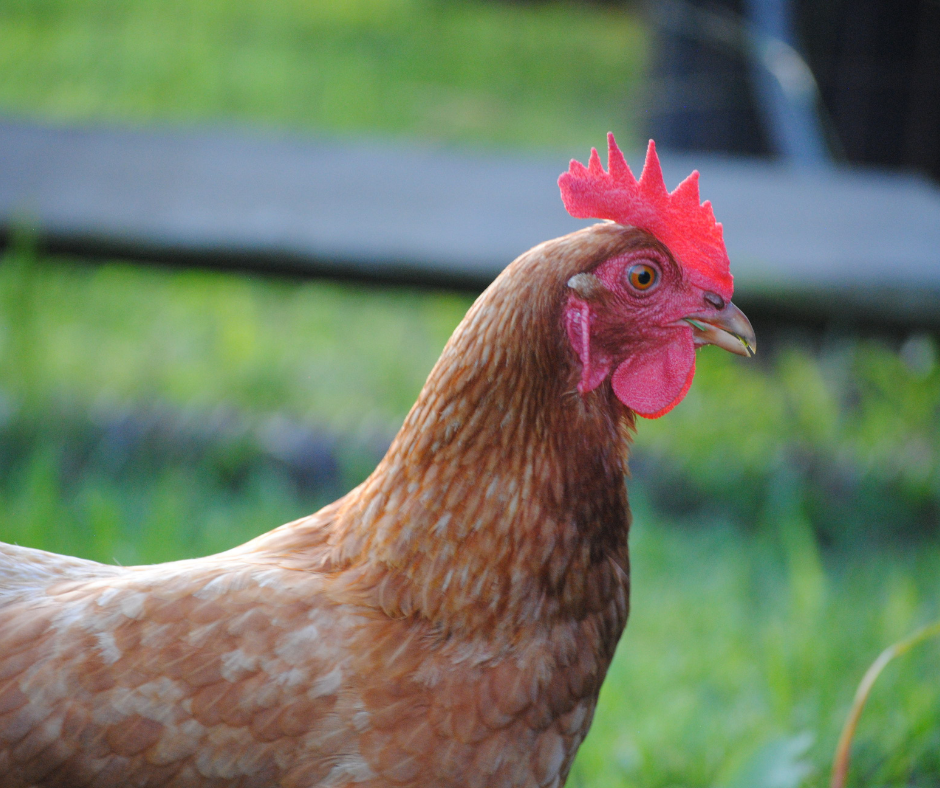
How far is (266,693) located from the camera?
121 centimetres

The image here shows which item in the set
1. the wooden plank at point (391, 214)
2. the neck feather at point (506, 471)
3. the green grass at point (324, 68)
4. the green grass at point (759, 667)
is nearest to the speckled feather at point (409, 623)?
the neck feather at point (506, 471)

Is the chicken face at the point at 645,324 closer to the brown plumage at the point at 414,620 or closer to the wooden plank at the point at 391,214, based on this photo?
the brown plumage at the point at 414,620

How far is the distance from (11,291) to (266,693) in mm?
2334

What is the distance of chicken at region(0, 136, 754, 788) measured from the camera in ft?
3.93

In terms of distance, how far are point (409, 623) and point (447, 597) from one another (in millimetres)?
67

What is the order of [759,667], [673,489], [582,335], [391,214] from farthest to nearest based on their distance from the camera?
[673,489] < [391,214] < [759,667] < [582,335]

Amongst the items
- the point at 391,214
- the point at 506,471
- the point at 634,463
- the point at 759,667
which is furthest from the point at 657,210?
the point at 634,463

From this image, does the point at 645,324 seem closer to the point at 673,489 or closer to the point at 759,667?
the point at 759,667

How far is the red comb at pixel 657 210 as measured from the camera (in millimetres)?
1347

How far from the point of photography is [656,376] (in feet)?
4.49

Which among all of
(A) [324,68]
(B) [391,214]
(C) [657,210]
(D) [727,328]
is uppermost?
(A) [324,68]

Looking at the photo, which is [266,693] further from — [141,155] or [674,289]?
[141,155]

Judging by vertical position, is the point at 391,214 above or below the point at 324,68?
below

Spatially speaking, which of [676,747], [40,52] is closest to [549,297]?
[676,747]
